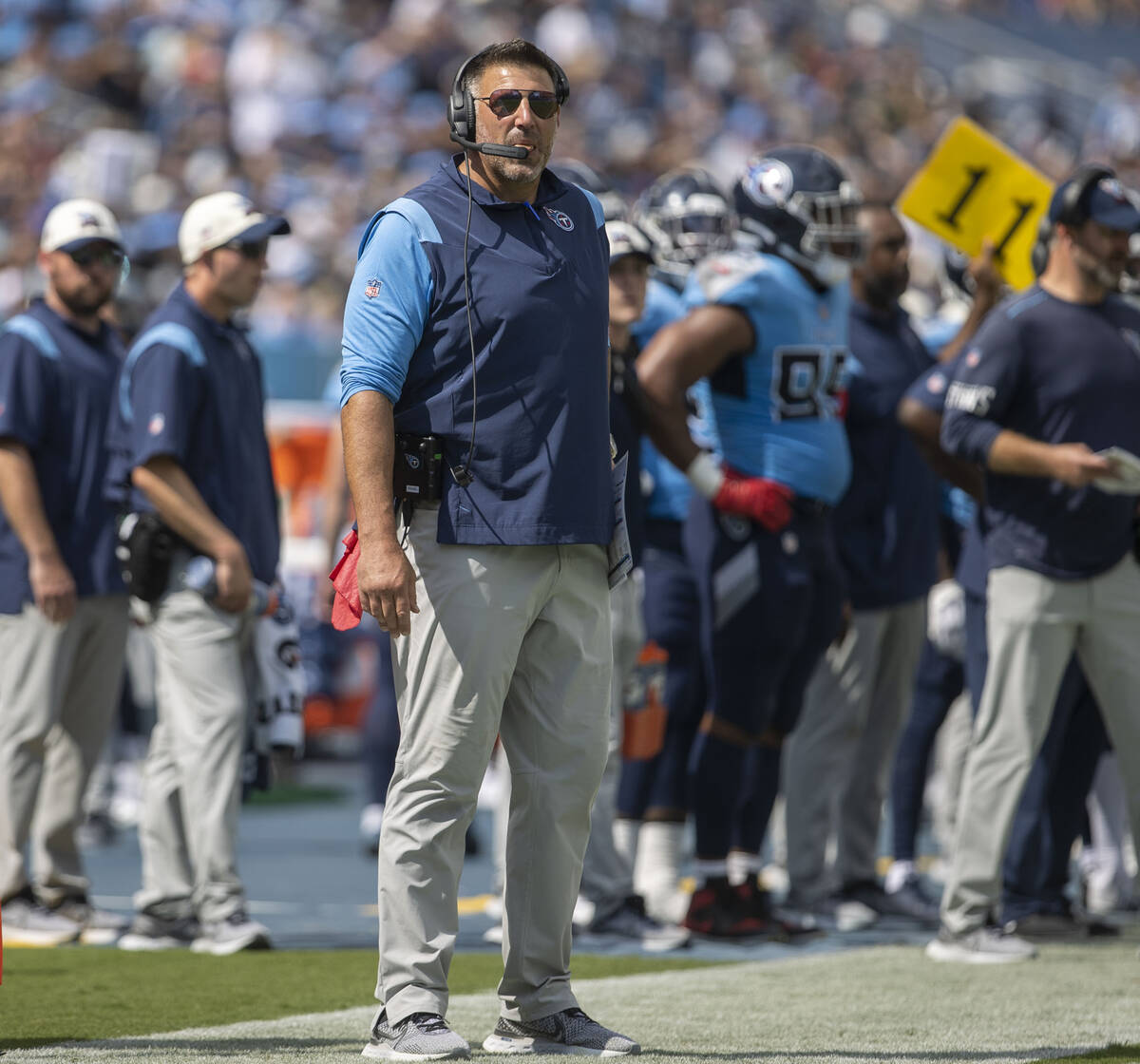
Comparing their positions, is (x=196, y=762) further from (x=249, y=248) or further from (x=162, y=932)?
(x=249, y=248)

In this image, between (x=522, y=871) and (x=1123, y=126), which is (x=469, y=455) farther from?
(x=1123, y=126)

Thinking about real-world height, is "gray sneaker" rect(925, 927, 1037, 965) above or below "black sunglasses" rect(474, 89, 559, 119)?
below

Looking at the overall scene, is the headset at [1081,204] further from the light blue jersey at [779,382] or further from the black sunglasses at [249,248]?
the black sunglasses at [249,248]

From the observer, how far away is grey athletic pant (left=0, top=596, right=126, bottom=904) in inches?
282

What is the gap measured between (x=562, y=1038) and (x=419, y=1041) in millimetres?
383

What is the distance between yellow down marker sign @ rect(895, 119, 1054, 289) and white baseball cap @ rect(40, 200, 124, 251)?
3.05 m

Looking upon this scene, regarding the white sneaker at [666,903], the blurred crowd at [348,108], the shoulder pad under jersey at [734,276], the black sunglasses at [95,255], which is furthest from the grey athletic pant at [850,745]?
the blurred crowd at [348,108]

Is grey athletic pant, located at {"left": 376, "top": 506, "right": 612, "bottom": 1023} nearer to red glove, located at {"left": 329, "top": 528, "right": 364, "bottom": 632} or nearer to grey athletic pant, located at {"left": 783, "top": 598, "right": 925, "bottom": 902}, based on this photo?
red glove, located at {"left": 329, "top": 528, "right": 364, "bottom": 632}

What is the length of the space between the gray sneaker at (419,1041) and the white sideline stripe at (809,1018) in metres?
0.10

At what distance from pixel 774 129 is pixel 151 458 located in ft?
59.0

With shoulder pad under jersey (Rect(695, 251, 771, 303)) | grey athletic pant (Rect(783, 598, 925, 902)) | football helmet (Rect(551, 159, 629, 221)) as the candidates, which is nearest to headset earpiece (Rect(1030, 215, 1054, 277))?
shoulder pad under jersey (Rect(695, 251, 771, 303))

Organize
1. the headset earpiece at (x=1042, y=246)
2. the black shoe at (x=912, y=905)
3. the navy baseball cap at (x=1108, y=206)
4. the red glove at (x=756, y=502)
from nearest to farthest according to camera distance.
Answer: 1. the navy baseball cap at (x=1108, y=206)
2. the headset earpiece at (x=1042, y=246)
3. the red glove at (x=756, y=502)
4. the black shoe at (x=912, y=905)

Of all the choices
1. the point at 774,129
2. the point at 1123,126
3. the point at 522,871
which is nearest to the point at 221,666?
the point at 522,871

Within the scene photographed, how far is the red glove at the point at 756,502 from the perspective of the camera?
6801 mm
